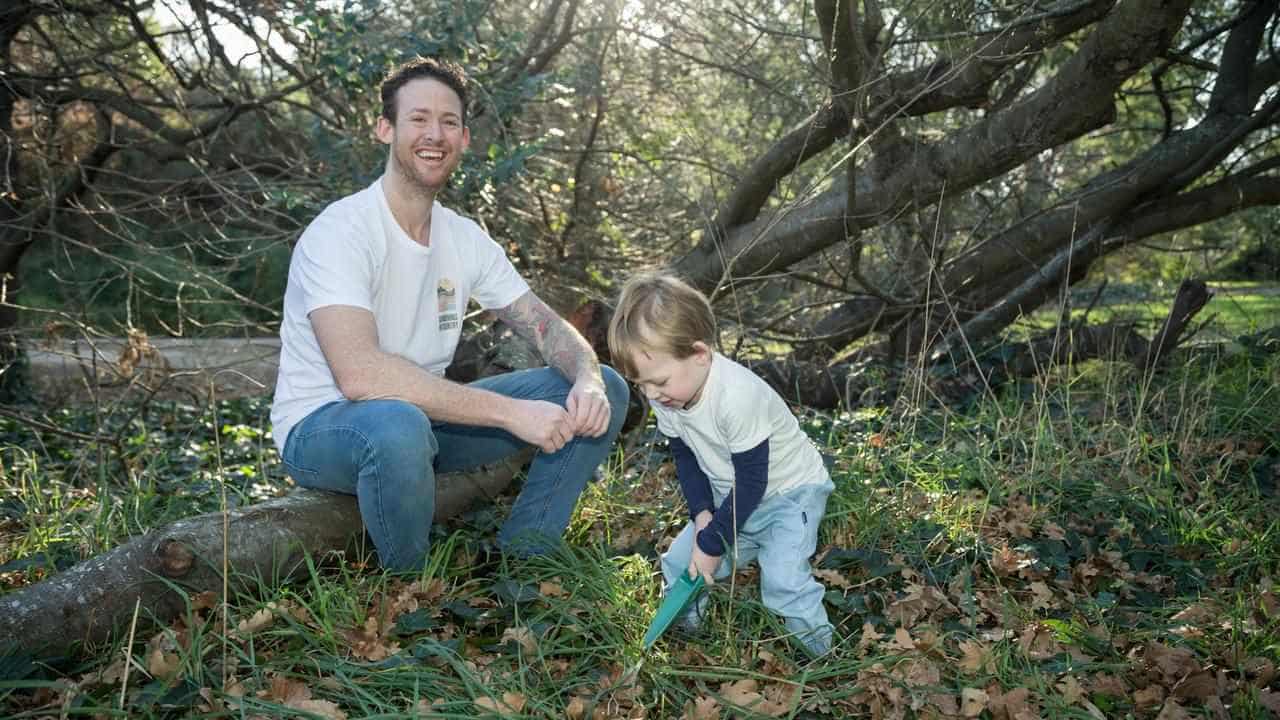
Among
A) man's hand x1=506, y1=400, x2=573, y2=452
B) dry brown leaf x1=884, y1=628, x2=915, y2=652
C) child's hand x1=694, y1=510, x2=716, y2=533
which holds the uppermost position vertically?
man's hand x1=506, y1=400, x2=573, y2=452

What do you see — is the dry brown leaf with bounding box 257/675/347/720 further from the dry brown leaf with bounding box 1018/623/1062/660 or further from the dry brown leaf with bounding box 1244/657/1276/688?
the dry brown leaf with bounding box 1244/657/1276/688

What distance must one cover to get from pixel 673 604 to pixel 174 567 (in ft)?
4.52

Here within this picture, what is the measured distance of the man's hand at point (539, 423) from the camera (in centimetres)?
314

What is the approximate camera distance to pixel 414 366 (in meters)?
3.14

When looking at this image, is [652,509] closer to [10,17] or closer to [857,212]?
[857,212]

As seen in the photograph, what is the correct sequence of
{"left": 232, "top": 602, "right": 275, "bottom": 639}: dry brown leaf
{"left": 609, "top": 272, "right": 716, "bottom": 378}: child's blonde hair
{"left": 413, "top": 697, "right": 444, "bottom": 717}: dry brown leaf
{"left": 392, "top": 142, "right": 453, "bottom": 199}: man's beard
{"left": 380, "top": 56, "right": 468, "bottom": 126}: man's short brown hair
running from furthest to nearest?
{"left": 380, "top": 56, "right": 468, "bottom": 126}: man's short brown hair < {"left": 392, "top": 142, "right": 453, "bottom": 199}: man's beard < {"left": 609, "top": 272, "right": 716, "bottom": 378}: child's blonde hair < {"left": 232, "top": 602, "right": 275, "bottom": 639}: dry brown leaf < {"left": 413, "top": 697, "right": 444, "bottom": 717}: dry brown leaf

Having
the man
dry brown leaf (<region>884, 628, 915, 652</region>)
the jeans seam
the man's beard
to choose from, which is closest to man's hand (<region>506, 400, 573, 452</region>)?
the man

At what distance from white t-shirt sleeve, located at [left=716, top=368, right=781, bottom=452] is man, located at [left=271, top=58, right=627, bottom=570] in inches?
24.6

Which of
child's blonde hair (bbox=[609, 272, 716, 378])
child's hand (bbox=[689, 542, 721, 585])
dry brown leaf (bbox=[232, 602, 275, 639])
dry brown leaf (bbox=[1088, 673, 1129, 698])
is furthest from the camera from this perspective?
child's hand (bbox=[689, 542, 721, 585])

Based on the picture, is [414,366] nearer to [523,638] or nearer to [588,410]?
[588,410]

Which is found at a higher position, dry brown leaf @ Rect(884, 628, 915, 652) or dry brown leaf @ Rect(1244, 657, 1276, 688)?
dry brown leaf @ Rect(884, 628, 915, 652)

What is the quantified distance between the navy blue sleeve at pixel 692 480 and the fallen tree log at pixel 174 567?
1.09m

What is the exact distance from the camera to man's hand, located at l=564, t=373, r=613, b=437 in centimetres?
322

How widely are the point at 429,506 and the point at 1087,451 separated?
2.83m
